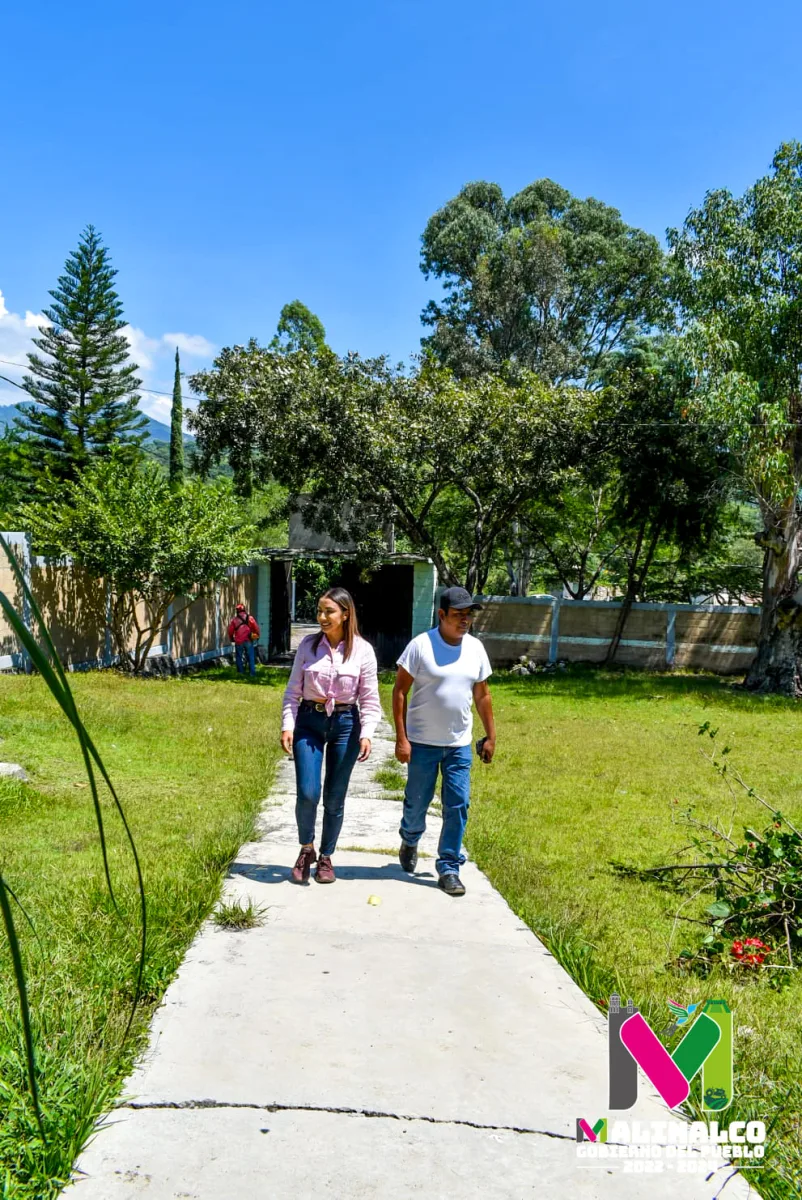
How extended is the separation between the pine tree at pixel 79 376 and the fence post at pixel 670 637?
17640 mm

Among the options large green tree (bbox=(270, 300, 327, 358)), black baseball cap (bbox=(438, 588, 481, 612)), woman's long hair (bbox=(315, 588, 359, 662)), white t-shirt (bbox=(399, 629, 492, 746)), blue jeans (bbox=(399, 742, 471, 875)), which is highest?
large green tree (bbox=(270, 300, 327, 358))

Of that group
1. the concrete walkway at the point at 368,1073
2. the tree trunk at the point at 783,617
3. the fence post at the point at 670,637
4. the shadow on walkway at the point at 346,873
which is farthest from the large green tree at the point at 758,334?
the concrete walkway at the point at 368,1073

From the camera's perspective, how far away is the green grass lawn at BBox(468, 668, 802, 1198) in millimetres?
3496

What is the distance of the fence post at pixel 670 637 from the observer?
21484mm

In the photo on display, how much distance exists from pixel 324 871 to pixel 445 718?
1053mm

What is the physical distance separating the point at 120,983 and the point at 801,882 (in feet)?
10.9

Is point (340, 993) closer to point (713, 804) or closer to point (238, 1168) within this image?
point (238, 1168)

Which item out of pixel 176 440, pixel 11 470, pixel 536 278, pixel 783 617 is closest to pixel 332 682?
pixel 783 617

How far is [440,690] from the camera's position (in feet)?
16.1

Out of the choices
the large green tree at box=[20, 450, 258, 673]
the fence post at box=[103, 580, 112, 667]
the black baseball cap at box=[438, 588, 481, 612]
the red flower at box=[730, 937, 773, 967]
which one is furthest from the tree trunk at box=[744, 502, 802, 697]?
the red flower at box=[730, 937, 773, 967]

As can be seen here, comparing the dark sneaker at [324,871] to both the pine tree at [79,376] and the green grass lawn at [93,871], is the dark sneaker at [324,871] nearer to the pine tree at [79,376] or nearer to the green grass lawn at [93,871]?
the green grass lawn at [93,871]

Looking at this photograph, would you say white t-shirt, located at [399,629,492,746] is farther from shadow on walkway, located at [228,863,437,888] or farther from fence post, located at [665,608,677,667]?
fence post, located at [665,608,677,667]

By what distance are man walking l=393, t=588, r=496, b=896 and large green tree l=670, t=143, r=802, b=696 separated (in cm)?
1242

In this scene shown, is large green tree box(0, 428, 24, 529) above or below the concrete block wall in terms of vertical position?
above
